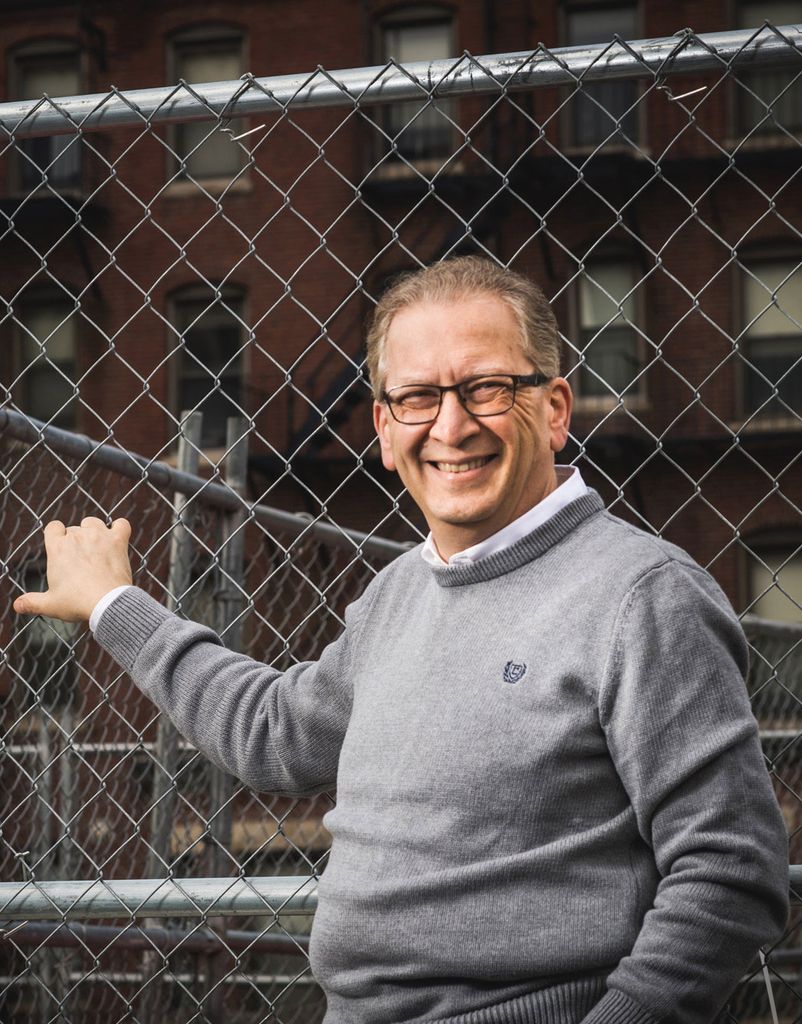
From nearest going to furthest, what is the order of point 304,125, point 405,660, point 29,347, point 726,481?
point 405,660 < point 726,481 < point 304,125 < point 29,347

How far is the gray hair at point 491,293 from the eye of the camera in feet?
6.86

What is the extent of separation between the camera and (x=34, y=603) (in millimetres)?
2492

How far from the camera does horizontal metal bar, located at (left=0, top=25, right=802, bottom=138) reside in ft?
7.97

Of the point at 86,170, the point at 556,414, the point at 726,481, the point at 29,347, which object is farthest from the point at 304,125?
the point at 556,414

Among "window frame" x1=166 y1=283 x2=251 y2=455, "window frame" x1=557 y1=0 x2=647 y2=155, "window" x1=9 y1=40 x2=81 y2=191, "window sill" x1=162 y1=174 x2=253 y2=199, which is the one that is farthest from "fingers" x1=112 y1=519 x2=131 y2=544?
"window" x1=9 y1=40 x2=81 y2=191

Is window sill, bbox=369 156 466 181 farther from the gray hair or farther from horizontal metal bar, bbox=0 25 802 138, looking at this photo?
the gray hair

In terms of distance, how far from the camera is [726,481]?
1486 cm

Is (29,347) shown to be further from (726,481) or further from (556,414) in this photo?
(556,414)

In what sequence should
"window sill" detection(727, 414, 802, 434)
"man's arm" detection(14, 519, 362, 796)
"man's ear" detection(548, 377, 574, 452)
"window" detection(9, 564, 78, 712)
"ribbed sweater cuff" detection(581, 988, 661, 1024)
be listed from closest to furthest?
"ribbed sweater cuff" detection(581, 988, 661, 1024) < "man's ear" detection(548, 377, 574, 452) < "man's arm" detection(14, 519, 362, 796) < "window" detection(9, 564, 78, 712) < "window sill" detection(727, 414, 802, 434)

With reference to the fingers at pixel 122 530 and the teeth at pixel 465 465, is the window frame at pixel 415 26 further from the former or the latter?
the teeth at pixel 465 465

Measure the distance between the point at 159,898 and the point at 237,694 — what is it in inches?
19.3

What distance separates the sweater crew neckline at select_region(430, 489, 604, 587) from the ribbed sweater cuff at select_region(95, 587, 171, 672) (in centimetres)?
62

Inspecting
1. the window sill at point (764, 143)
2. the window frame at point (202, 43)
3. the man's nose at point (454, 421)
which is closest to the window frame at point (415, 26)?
the window frame at point (202, 43)

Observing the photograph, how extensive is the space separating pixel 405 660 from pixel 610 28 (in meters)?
15.9
